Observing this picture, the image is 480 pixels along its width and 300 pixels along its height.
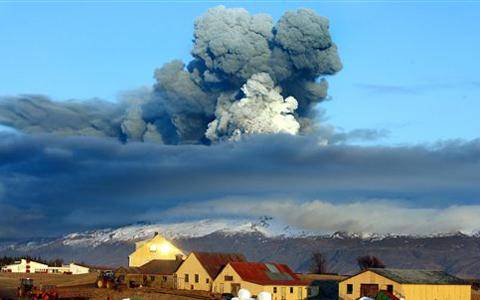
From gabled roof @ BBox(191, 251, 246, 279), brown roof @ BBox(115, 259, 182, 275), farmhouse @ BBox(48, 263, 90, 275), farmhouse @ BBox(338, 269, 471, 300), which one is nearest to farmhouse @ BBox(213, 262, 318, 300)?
gabled roof @ BBox(191, 251, 246, 279)

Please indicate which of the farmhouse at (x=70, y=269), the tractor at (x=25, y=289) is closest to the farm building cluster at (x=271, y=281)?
the tractor at (x=25, y=289)

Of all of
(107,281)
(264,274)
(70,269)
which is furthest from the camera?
(70,269)

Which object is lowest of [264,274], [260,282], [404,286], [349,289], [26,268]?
[349,289]

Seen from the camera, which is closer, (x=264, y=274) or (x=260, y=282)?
(x=260, y=282)

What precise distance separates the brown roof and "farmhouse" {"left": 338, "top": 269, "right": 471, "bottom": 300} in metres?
31.5

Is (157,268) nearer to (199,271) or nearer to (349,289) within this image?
(199,271)

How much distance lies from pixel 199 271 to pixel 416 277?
28136 mm

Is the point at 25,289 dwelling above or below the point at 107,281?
below

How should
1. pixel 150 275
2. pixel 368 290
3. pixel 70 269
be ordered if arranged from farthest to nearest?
pixel 70 269, pixel 150 275, pixel 368 290

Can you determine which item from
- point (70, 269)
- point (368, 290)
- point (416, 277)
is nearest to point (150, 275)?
point (368, 290)

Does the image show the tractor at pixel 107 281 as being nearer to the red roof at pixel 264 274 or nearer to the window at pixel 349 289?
the red roof at pixel 264 274

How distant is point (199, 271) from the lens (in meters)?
114

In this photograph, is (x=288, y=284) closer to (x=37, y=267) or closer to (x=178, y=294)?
(x=178, y=294)

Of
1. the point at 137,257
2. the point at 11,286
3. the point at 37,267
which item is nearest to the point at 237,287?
the point at 11,286
